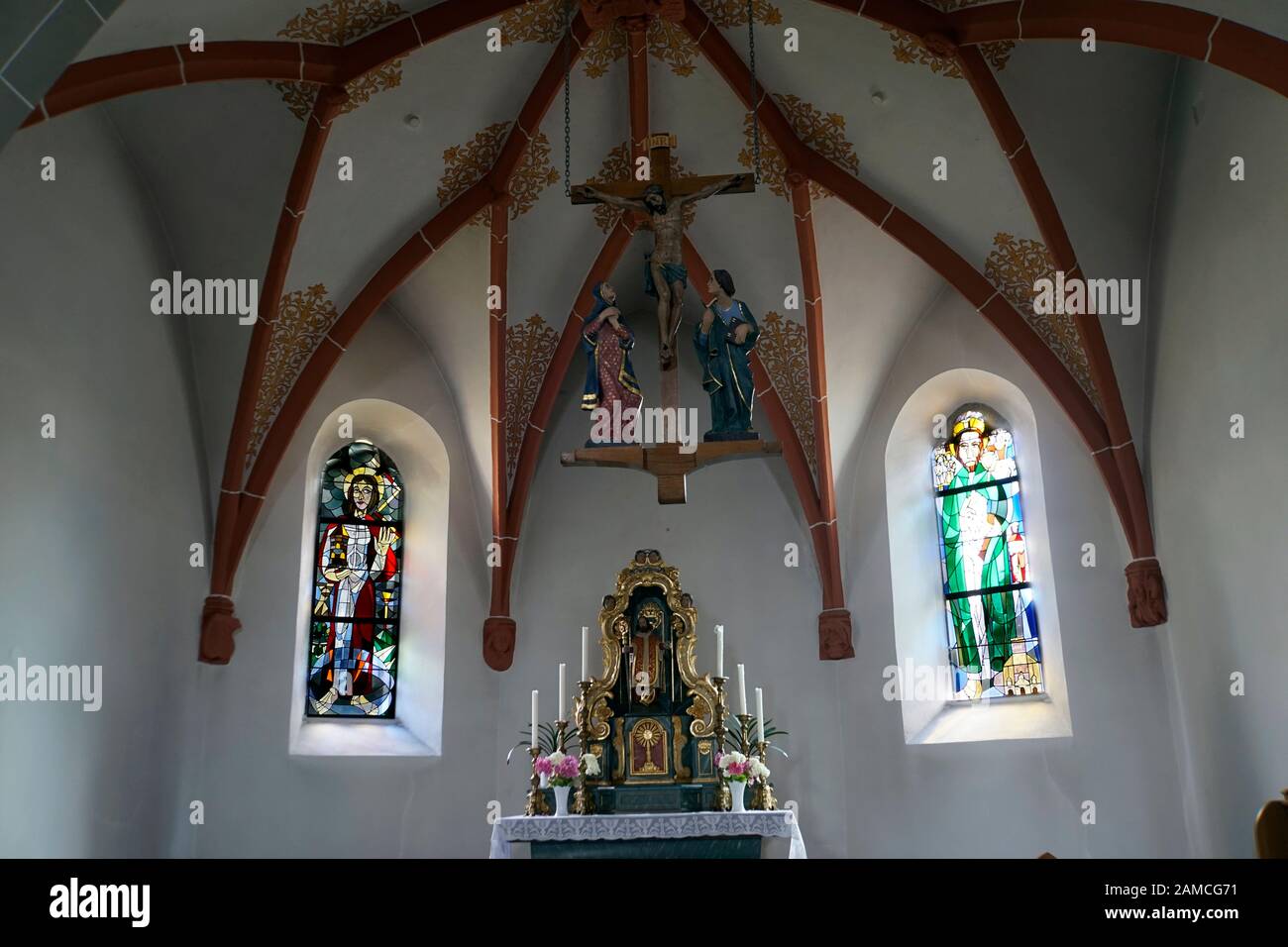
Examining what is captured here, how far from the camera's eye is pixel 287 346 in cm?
1095

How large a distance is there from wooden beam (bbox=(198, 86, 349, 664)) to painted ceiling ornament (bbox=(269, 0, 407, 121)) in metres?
0.44

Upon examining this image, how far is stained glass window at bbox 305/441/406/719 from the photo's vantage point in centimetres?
1150

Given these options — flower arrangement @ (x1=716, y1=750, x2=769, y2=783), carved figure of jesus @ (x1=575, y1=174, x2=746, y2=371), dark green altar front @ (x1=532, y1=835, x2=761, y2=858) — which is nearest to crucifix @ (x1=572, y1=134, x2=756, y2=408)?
carved figure of jesus @ (x1=575, y1=174, x2=746, y2=371)

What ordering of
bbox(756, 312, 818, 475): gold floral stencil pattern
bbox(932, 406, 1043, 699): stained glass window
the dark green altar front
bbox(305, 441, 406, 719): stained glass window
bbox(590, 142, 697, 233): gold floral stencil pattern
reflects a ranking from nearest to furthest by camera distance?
1. the dark green altar front
2. bbox(932, 406, 1043, 699): stained glass window
3. bbox(590, 142, 697, 233): gold floral stencil pattern
4. bbox(305, 441, 406, 719): stained glass window
5. bbox(756, 312, 818, 475): gold floral stencil pattern

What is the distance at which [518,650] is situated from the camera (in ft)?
38.2

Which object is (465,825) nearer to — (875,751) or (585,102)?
(875,751)

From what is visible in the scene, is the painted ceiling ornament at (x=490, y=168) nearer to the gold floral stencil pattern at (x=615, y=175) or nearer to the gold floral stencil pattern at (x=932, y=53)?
the gold floral stencil pattern at (x=615, y=175)

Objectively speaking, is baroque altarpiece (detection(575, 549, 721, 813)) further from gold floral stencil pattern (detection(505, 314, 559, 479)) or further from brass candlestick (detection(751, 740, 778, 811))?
gold floral stencil pattern (detection(505, 314, 559, 479))

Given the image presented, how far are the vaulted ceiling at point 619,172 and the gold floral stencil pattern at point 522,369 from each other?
0.02 meters

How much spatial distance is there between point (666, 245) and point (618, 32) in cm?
269

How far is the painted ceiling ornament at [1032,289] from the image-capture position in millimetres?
10430
